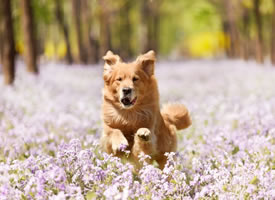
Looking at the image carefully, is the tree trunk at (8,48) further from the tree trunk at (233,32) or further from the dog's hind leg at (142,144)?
the tree trunk at (233,32)

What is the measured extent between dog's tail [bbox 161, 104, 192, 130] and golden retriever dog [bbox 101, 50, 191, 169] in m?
0.58

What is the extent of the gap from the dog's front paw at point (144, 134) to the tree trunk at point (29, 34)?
530 inches

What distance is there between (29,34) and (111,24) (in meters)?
23.9

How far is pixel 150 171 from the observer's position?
11.9ft

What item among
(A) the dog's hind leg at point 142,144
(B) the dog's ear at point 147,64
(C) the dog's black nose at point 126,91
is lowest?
(A) the dog's hind leg at point 142,144

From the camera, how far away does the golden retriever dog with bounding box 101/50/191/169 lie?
14.1 ft

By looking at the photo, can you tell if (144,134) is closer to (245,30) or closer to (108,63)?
(108,63)

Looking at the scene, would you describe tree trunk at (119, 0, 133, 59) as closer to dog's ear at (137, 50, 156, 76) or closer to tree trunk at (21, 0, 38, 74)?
tree trunk at (21, 0, 38, 74)

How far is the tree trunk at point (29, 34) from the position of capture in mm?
16413

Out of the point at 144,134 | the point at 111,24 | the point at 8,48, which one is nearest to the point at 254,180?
the point at 144,134

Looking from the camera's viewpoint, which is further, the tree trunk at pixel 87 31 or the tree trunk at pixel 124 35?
the tree trunk at pixel 124 35

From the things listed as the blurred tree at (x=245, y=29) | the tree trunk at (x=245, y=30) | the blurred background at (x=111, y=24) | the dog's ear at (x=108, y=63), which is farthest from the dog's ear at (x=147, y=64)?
the tree trunk at (x=245, y=30)

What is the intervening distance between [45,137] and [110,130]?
2.04 meters

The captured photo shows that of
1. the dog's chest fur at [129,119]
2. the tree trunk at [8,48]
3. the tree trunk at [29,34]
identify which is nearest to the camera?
the dog's chest fur at [129,119]
